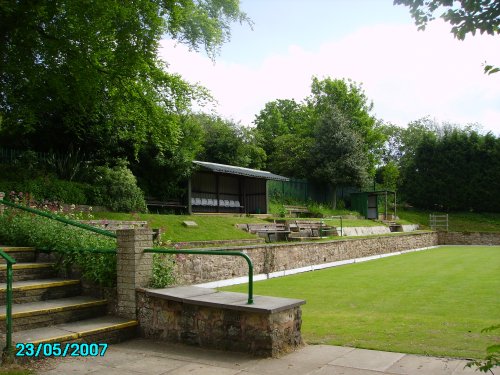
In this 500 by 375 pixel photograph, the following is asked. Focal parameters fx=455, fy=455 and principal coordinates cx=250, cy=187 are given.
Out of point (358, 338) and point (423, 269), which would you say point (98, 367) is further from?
point (423, 269)

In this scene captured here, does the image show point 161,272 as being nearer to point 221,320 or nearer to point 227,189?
point 221,320

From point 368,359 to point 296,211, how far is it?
23782 millimetres

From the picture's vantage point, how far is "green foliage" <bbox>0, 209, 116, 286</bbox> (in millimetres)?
6654

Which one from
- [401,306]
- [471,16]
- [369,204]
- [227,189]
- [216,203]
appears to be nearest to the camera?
[471,16]

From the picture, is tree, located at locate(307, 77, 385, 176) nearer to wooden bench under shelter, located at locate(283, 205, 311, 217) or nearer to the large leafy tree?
wooden bench under shelter, located at locate(283, 205, 311, 217)

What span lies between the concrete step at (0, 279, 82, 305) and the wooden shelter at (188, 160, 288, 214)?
14104 mm

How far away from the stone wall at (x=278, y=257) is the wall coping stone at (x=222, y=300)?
13.9ft

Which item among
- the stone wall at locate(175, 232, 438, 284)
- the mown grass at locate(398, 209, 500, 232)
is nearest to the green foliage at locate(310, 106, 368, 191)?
the mown grass at locate(398, 209, 500, 232)

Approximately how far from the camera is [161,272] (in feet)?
21.5

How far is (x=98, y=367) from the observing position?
15.9 ft

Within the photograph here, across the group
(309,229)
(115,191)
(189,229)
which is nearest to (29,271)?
(189,229)

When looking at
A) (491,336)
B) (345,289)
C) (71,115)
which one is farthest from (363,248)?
(491,336)

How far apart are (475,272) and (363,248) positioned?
23.4ft

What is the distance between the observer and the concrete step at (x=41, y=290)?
6.08 meters
